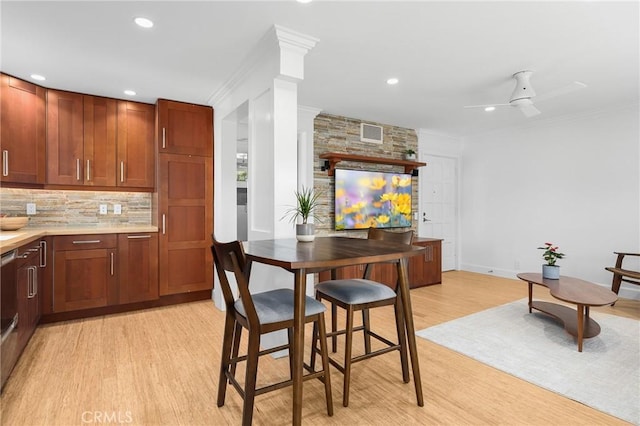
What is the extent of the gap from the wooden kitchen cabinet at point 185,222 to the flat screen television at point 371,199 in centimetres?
172

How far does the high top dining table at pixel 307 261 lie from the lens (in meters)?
1.53

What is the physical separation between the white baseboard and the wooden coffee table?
161cm

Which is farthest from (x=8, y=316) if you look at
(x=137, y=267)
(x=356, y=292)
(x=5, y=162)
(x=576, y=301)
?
(x=576, y=301)

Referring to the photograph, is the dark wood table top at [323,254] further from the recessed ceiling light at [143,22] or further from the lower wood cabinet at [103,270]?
the lower wood cabinet at [103,270]

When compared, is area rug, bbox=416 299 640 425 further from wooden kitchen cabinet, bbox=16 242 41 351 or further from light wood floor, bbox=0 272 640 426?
wooden kitchen cabinet, bbox=16 242 41 351

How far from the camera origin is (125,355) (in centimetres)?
264

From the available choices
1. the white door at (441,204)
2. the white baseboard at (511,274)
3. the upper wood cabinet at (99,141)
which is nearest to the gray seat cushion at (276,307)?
the upper wood cabinet at (99,141)

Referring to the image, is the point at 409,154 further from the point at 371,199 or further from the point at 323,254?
the point at 323,254

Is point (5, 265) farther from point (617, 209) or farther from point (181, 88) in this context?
point (617, 209)

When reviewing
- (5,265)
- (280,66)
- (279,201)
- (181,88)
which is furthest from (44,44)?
(279,201)

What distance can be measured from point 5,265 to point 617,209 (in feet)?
20.8

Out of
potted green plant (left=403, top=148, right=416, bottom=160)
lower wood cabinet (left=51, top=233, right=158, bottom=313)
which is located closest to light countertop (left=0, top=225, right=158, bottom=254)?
lower wood cabinet (left=51, top=233, right=158, bottom=313)

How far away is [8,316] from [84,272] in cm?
135

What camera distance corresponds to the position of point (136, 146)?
3.93 m
